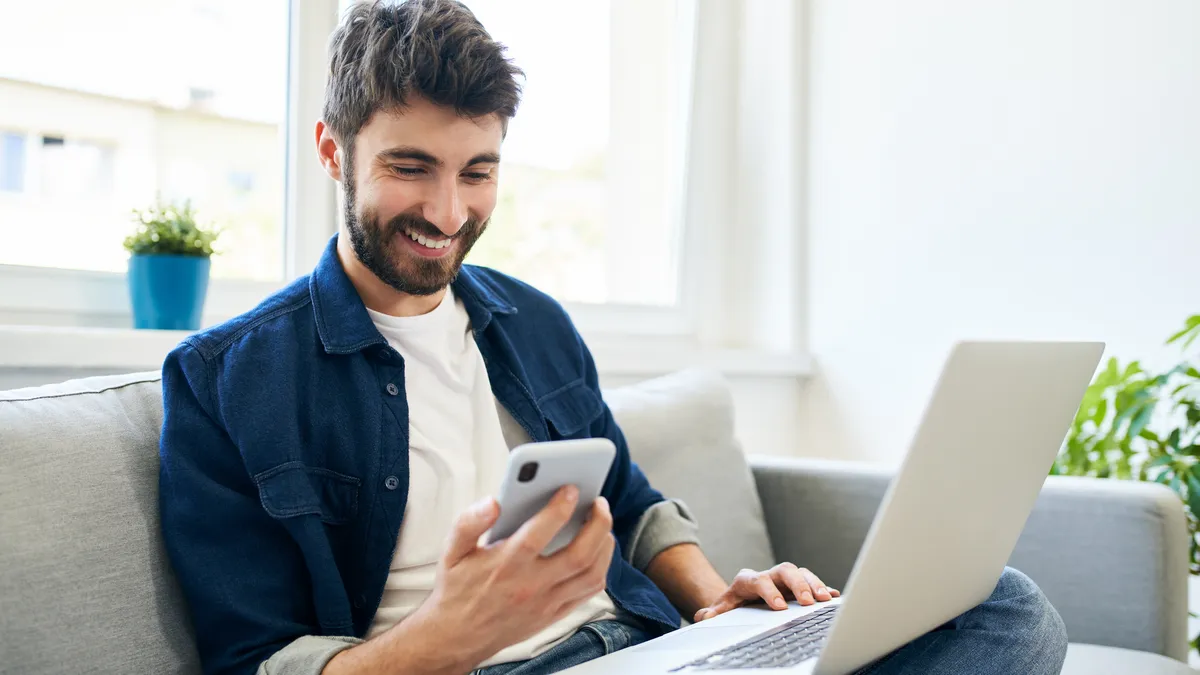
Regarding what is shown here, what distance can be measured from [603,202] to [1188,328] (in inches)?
52.1

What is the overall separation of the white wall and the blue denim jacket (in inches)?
51.1

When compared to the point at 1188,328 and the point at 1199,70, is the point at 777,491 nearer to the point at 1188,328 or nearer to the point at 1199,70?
the point at 1188,328

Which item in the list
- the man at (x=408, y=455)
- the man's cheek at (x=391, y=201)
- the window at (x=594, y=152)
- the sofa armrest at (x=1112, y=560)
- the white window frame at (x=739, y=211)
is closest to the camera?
the man at (x=408, y=455)

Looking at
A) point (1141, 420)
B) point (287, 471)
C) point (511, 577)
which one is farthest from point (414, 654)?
point (1141, 420)

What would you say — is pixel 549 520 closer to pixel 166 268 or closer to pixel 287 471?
pixel 287 471

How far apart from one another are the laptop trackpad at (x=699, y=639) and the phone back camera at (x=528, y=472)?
11.4 inches

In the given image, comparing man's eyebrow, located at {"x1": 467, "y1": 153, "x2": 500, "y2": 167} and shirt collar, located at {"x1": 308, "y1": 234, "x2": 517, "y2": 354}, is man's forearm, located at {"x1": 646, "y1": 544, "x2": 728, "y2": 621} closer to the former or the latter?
shirt collar, located at {"x1": 308, "y1": 234, "x2": 517, "y2": 354}

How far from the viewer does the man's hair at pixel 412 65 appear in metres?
1.14

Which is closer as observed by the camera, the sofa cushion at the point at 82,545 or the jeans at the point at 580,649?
the sofa cushion at the point at 82,545

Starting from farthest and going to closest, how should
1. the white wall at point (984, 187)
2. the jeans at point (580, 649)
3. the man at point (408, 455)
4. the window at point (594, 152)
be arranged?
the window at point (594, 152), the white wall at point (984, 187), the jeans at point (580, 649), the man at point (408, 455)

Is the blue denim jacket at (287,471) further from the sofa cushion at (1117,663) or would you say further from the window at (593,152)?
the window at (593,152)

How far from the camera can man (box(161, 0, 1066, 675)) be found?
0.91m

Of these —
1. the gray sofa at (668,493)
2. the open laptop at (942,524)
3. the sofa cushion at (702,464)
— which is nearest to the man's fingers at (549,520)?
the open laptop at (942,524)

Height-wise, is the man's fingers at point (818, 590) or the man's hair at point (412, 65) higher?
the man's hair at point (412, 65)
